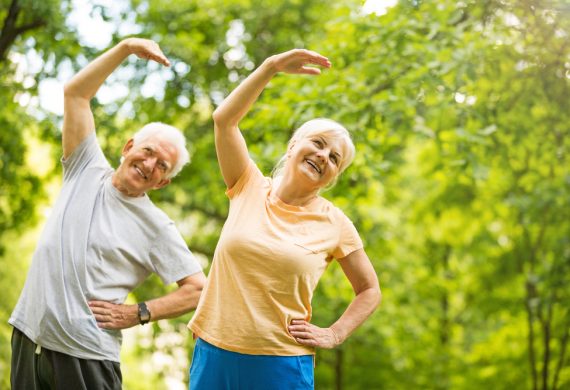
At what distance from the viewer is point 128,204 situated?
2.72 metres

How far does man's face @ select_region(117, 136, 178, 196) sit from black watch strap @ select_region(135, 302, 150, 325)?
43cm

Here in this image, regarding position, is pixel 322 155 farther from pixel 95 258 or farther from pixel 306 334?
pixel 95 258

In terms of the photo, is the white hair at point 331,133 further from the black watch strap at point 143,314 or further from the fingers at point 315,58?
the black watch strap at point 143,314

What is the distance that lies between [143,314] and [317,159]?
0.88 metres

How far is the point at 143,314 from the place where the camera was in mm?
2680

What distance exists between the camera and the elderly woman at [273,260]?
2342 millimetres

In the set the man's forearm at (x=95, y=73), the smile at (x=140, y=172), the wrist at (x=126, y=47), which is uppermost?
the wrist at (x=126, y=47)

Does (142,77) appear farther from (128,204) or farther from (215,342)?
(215,342)

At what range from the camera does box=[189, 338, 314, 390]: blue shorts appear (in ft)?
7.70

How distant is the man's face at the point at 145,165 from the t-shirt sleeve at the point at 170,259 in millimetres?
193

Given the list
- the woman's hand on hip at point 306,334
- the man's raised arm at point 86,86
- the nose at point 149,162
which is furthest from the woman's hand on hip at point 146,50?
the woman's hand on hip at point 306,334

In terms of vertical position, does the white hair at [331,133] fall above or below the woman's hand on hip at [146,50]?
below

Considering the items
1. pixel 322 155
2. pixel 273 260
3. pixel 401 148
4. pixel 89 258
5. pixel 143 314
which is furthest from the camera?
pixel 401 148

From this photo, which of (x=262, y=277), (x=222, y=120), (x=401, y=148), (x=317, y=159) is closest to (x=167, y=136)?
(x=222, y=120)
